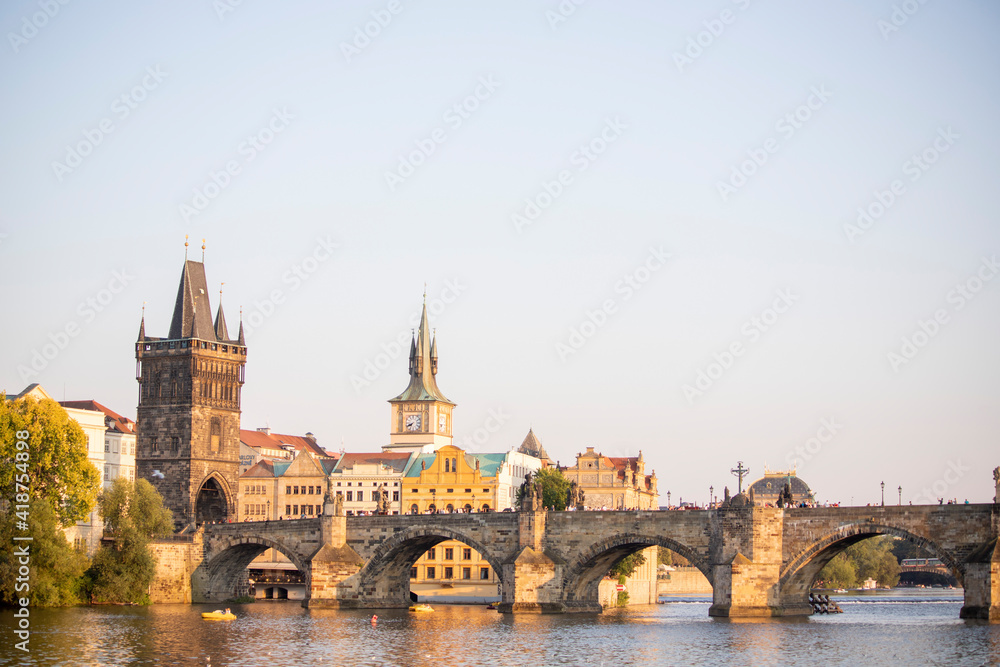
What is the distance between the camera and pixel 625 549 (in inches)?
3388

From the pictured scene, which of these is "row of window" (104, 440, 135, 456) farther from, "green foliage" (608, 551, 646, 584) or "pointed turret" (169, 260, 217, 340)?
"green foliage" (608, 551, 646, 584)

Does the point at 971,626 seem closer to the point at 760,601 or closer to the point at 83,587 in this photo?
the point at 760,601

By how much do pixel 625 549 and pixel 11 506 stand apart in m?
36.3

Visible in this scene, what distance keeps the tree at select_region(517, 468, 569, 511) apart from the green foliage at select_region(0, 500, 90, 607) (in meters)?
45.2

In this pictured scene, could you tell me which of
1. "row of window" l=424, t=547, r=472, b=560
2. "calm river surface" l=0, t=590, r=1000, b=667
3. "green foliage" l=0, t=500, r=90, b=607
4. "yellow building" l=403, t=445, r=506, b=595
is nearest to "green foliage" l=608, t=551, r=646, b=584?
"yellow building" l=403, t=445, r=506, b=595

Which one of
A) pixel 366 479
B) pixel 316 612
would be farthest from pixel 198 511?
pixel 316 612

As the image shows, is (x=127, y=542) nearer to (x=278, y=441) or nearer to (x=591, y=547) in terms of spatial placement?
(x=591, y=547)

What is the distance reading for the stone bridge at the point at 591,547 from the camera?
74562 millimetres

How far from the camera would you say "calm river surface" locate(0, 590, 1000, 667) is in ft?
196

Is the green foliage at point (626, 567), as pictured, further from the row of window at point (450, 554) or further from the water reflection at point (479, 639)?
the water reflection at point (479, 639)

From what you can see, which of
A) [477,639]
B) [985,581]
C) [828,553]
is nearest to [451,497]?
[828,553]

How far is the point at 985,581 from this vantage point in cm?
7175

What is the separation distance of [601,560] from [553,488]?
105 ft

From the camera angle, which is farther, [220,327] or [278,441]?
[278,441]
